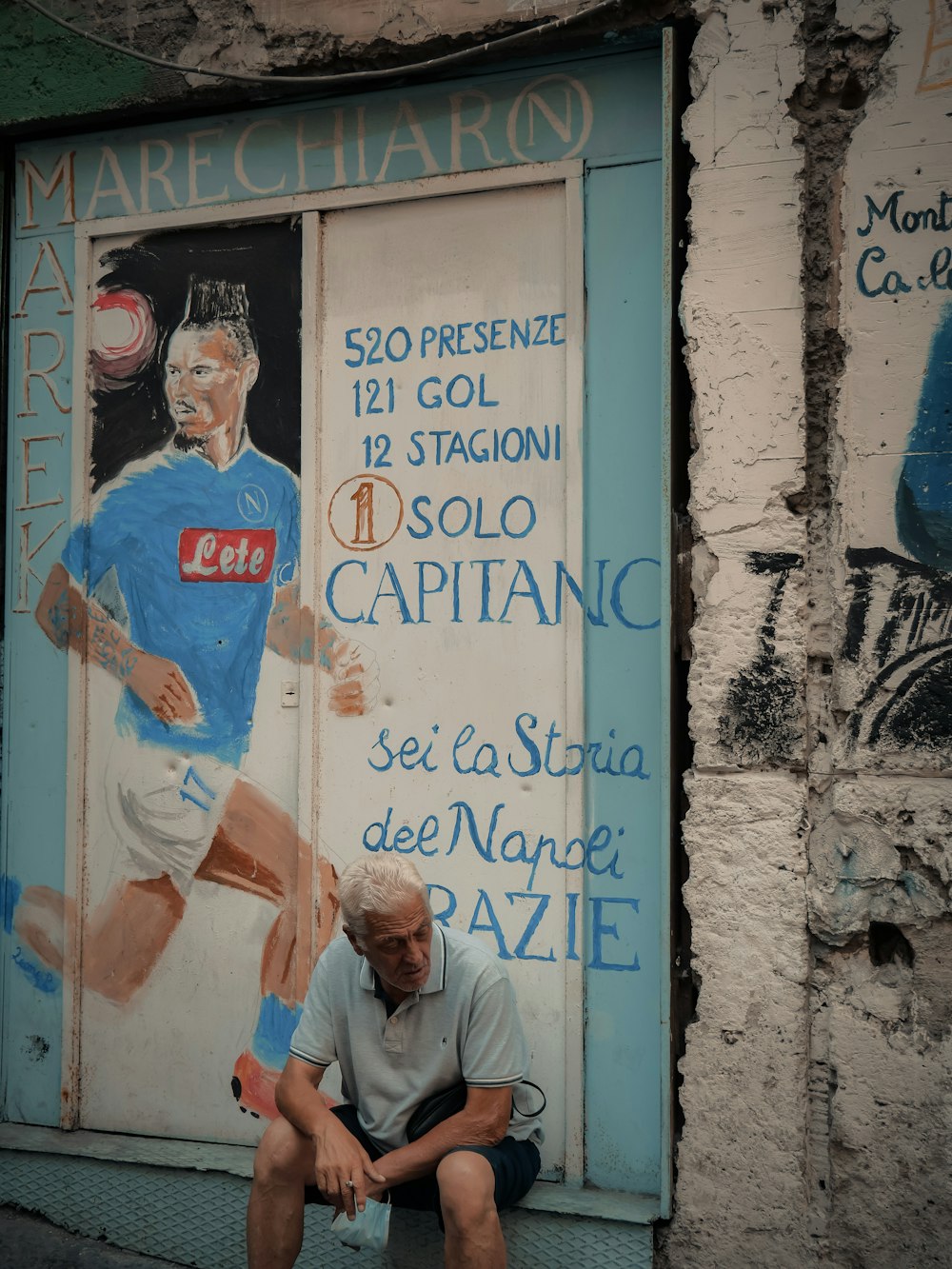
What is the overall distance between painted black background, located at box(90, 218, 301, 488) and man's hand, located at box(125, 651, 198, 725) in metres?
0.64

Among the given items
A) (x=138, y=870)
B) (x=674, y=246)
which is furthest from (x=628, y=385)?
(x=138, y=870)

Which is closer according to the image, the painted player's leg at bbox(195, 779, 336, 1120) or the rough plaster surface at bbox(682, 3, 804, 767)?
the rough plaster surface at bbox(682, 3, 804, 767)

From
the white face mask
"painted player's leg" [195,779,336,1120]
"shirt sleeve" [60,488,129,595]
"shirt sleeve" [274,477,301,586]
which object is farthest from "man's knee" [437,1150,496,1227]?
"shirt sleeve" [60,488,129,595]

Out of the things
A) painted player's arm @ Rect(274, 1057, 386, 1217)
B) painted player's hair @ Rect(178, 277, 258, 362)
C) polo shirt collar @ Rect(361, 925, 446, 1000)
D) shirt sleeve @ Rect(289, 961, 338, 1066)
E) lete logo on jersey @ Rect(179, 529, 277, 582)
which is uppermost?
painted player's hair @ Rect(178, 277, 258, 362)

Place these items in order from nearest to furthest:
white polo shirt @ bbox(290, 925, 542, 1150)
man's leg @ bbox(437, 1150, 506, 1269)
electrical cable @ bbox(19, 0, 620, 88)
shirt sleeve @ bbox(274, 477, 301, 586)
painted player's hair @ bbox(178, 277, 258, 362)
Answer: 1. man's leg @ bbox(437, 1150, 506, 1269)
2. white polo shirt @ bbox(290, 925, 542, 1150)
3. electrical cable @ bbox(19, 0, 620, 88)
4. shirt sleeve @ bbox(274, 477, 301, 586)
5. painted player's hair @ bbox(178, 277, 258, 362)

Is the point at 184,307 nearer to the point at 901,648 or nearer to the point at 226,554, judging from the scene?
the point at 226,554

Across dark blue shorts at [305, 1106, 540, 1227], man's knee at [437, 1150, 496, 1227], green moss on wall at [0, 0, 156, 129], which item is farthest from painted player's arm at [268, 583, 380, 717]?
green moss on wall at [0, 0, 156, 129]

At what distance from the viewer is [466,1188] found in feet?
Result: 9.50

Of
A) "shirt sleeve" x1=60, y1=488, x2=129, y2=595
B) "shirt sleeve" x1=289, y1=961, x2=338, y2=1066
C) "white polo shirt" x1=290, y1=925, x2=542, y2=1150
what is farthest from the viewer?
"shirt sleeve" x1=60, y1=488, x2=129, y2=595

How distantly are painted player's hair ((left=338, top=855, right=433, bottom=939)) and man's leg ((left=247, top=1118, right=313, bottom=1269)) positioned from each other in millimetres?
579

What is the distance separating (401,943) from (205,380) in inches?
80.5

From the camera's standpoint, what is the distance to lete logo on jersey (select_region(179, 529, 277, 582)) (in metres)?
4.02

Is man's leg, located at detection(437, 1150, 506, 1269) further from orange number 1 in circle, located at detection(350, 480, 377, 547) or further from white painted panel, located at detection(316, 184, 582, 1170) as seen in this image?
orange number 1 in circle, located at detection(350, 480, 377, 547)

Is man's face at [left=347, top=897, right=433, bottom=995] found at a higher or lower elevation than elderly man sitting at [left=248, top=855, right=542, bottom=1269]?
higher
